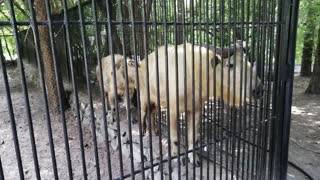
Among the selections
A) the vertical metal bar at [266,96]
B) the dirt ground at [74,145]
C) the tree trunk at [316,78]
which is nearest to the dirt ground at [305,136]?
the dirt ground at [74,145]

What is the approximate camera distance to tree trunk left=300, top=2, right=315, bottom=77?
8461 mm

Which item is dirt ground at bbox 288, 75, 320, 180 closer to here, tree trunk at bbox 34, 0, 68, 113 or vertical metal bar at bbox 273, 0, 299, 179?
vertical metal bar at bbox 273, 0, 299, 179

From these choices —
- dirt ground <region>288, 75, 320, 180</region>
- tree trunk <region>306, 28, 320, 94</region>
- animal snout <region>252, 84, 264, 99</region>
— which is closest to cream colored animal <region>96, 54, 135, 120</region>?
animal snout <region>252, 84, 264, 99</region>

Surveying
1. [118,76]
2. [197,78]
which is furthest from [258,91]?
[118,76]

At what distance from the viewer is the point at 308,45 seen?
35.4 feet

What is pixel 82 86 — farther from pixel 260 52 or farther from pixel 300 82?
pixel 300 82

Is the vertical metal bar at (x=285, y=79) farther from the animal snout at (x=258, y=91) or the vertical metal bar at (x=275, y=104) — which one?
the animal snout at (x=258, y=91)

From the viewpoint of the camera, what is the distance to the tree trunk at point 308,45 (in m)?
8.46

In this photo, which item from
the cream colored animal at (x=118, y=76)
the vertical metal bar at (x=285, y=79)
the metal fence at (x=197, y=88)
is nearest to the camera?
the metal fence at (x=197, y=88)

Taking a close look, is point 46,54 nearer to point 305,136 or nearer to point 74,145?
point 74,145

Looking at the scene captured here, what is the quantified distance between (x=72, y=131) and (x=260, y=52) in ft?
14.0

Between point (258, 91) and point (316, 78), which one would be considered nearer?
point (258, 91)

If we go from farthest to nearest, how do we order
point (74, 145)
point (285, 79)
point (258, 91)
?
point (74, 145)
point (285, 79)
point (258, 91)

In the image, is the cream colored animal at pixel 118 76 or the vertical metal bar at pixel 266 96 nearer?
the vertical metal bar at pixel 266 96
